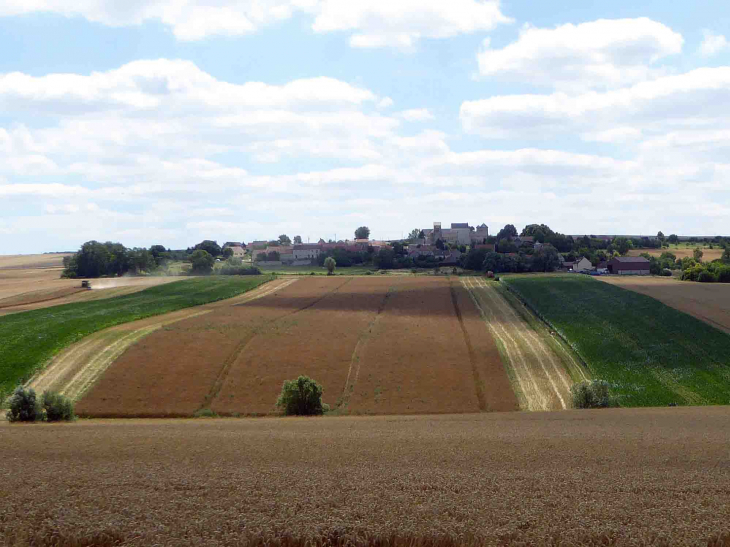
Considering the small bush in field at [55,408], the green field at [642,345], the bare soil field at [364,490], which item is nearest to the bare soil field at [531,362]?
the green field at [642,345]

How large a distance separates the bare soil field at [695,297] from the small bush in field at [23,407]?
57.0m

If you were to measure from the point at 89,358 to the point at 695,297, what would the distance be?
237ft

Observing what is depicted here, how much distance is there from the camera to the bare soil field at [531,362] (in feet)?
127

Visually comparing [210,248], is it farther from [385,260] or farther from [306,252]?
[385,260]

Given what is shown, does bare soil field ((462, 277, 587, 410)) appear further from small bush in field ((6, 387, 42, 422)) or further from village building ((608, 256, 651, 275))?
village building ((608, 256, 651, 275))

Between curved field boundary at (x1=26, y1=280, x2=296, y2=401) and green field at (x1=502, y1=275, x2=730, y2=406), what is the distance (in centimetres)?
3622

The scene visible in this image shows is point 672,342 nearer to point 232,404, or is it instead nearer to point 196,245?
point 232,404

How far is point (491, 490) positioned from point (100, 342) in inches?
1729

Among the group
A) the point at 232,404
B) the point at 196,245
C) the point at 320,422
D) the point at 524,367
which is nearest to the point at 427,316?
the point at 524,367

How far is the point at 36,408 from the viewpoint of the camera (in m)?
30.2

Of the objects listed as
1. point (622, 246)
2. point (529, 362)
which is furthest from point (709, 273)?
point (622, 246)

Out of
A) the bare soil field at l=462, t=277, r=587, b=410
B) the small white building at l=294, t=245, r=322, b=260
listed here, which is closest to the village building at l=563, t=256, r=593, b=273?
the bare soil field at l=462, t=277, r=587, b=410

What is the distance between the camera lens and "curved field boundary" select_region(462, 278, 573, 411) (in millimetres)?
38750

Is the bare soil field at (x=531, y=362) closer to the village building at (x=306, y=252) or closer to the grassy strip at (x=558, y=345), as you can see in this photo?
the grassy strip at (x=558, y=345)
